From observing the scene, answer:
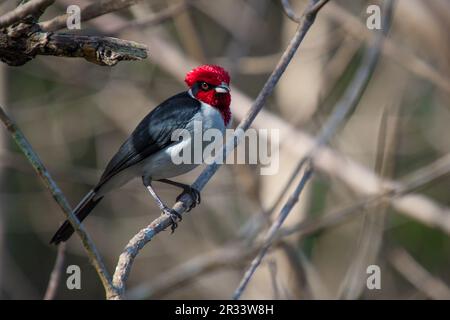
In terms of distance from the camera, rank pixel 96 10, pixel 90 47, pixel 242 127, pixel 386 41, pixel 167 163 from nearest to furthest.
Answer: pixel 90 47 < pixel 96 10 < pixel 242 127 < pixel 167 163 < pixel 386 41

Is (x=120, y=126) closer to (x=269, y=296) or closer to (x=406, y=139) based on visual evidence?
(x=269, y=296)

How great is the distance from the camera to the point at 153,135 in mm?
3975

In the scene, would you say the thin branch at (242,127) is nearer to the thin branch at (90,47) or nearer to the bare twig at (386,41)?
the thin branch at (90,47)

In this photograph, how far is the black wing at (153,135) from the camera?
12.9 ft

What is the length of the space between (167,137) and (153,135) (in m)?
0.09

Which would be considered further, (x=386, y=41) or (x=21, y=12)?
(x=386, y=41)

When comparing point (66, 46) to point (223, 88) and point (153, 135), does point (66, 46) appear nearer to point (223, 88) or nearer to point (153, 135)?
point (153, 135)

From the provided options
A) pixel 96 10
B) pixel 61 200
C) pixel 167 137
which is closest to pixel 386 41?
pixel 167 137

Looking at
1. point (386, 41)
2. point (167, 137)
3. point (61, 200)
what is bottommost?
point (61, 200)

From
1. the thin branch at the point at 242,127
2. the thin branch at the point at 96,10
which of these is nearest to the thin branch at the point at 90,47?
the thin branch at the point at 96,10

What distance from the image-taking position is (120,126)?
7.02 metres

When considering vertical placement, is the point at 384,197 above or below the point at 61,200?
above

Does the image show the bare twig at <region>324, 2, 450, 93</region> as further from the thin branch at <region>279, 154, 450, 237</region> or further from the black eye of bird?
the black eye of bird

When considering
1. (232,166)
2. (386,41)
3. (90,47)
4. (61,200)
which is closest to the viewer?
(61,200)
